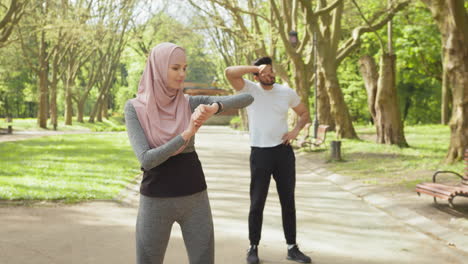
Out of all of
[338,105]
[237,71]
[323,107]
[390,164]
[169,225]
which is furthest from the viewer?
[323,107]

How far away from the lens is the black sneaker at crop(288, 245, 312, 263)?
17.1 ft

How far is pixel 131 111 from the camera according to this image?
296 centimetres

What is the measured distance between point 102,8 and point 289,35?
16275 mm

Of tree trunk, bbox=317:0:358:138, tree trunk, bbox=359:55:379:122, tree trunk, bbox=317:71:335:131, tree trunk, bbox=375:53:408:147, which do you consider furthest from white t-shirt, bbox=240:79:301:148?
tree trunk, bbox=317:71:335:131

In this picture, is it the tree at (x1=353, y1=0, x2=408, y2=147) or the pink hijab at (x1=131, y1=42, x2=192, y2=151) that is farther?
the tree at (x1=353, y1=0, x2=408, y2=147)

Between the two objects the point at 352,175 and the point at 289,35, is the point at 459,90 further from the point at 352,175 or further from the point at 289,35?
the point at 289,35

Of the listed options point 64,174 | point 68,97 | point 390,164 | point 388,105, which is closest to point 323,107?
point 388,105

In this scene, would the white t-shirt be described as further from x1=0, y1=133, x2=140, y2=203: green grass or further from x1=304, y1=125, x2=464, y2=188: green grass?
x1=304, y1=125, x2=464, y2=188: green grass

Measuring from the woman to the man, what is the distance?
2.16 m

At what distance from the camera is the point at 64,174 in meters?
12.7

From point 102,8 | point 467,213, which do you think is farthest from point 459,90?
point 102,8

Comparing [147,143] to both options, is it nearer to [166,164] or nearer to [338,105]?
[166,164]

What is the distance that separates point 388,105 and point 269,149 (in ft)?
50.0

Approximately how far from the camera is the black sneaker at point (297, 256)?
5.22 m
